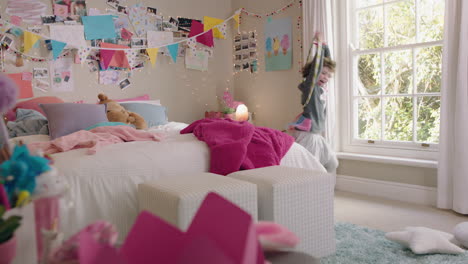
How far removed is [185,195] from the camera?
1582 mm

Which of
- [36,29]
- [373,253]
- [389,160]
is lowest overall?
[373,253]

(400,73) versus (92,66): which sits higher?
(92,66)

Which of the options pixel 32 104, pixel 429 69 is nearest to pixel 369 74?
pixel 429 69

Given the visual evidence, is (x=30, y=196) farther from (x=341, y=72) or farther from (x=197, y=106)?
(x=197, y=106)

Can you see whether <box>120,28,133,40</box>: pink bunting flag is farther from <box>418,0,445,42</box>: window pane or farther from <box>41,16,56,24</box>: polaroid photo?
<box>418,0,445,42</box>: window pane

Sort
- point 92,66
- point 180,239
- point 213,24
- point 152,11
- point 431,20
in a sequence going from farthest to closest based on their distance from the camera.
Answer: point 213,24
point 152,11
point 92,66
point 431,20
point 180,239

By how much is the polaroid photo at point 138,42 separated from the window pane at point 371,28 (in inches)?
82.1

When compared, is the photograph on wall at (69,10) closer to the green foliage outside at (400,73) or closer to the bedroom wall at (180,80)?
the bedroom wall at (180,80)

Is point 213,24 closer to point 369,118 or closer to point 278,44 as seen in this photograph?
point 278,44

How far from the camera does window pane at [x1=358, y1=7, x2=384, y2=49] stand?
3453 millimetres

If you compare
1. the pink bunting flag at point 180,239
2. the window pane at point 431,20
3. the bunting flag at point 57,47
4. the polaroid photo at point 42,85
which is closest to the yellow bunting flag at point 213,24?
the bunting flag at point 57,47

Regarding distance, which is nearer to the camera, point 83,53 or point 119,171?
point 119,171

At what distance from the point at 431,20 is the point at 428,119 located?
764 millimetres

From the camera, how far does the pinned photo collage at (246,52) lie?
4.50m
